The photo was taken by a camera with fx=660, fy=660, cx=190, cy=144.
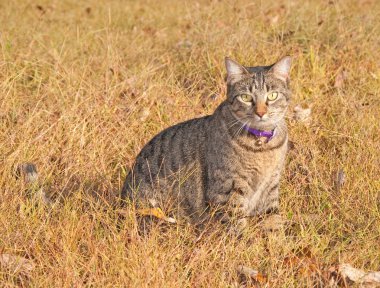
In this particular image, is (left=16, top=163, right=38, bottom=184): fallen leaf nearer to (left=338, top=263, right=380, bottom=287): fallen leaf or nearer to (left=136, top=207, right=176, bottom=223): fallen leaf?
(left=136, top=207, right=176, bottom=223): fallen leaf

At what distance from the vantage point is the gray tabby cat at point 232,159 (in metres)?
4.13

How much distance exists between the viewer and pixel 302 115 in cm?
532

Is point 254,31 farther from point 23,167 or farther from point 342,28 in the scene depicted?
point 23,167

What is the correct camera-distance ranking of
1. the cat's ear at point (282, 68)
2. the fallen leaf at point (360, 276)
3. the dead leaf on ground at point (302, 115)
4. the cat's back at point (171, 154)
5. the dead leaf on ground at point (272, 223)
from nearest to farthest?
1. the fallen leaf at point (360, 276)
2. the dead leaf on ground at point (272, 223)
3. the cat's ear at point (282, 68)
4. the cat's back at point (171, 154)
5. the dead leaf on ground at point (302, 115)

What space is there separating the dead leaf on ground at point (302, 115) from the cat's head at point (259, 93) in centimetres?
97

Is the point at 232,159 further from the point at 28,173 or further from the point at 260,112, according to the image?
the point at 28,173

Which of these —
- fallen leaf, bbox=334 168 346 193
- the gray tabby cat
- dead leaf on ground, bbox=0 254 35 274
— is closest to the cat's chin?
the gray tabby cat

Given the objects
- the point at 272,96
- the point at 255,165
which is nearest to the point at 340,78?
the point at 272,96

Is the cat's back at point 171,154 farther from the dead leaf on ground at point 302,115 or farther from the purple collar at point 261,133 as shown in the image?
the dead leaf on ground at point 302,115

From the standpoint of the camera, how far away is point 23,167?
14.3ft

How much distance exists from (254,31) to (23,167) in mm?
3083

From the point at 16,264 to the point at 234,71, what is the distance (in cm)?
188

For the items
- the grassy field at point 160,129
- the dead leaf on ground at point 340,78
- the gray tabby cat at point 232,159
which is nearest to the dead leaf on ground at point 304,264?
the grassy field at point 160,129

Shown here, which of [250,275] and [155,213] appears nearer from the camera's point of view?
[250,275]
